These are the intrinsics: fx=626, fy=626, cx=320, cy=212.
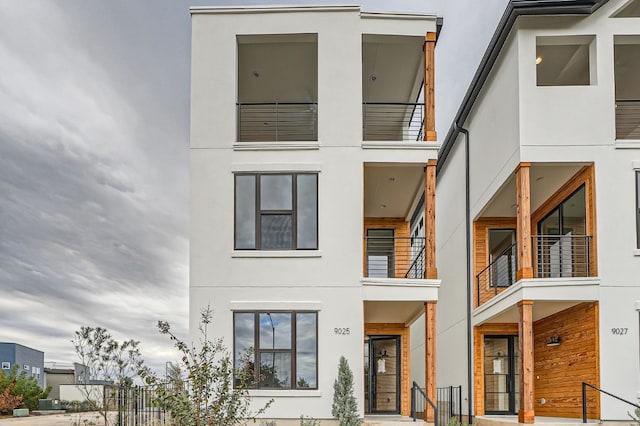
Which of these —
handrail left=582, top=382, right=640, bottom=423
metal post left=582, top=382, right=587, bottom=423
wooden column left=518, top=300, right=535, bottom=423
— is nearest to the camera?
handrail left=582, top=382, right=640, bottom=423

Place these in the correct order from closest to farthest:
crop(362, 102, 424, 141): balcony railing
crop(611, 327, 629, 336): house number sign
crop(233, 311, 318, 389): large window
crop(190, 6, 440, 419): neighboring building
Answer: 1. crop(611, 327, 629, 336): house number sign
2. crop(233, 311, 318, 389): large window
3. crop(190, 6, 440, 419): neighboring building
4. crop(362, 102, 424, 141): balcony railing

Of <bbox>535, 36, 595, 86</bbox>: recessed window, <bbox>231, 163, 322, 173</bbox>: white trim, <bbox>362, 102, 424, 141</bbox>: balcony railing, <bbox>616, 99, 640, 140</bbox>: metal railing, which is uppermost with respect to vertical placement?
<bbox>535, 36, 595, 86</bbox>: recessed window

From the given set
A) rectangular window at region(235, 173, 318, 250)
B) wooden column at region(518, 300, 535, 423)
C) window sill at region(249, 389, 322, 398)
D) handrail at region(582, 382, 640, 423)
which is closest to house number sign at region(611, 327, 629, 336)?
handrail at region(582, 382, 640, 423)

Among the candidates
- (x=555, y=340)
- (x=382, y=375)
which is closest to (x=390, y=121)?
(x=382, y=375)

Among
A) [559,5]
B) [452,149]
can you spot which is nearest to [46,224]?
[452,149]

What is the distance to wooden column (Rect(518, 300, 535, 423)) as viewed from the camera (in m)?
12.4

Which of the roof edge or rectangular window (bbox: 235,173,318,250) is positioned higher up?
the roof edge

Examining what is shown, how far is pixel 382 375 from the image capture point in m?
17.6

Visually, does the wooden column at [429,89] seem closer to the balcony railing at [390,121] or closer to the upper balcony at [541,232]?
the upper balcony at [541,232]

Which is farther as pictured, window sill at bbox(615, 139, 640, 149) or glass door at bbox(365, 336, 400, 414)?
glass door at bbox(365, 336, 400, 414)

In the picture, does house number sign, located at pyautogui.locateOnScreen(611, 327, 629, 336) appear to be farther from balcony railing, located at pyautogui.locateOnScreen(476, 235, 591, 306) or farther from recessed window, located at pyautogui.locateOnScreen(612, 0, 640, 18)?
recessed window, located at pyautogui.locateOnScreen(612, 0, 640, 18)

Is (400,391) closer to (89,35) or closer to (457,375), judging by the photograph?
(457,375)

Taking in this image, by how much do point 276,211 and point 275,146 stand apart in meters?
1.45

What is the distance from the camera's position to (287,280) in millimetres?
13383
